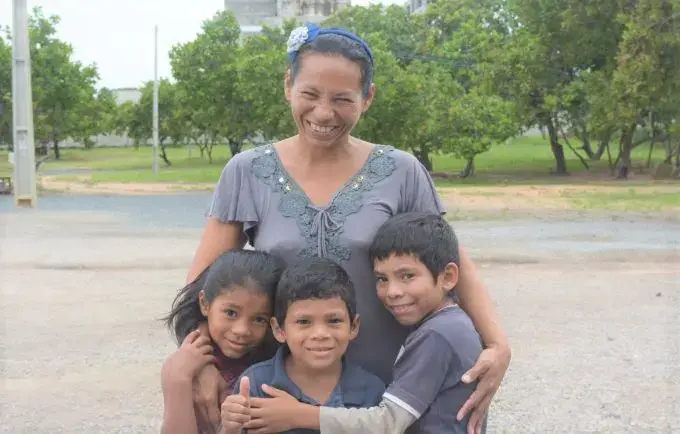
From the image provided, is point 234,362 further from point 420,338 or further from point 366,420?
point 420,338

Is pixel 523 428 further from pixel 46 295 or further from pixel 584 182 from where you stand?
pixel 584 182

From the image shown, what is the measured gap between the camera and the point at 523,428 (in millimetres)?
5039

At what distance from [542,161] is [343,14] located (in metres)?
11.7

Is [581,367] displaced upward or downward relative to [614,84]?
downward

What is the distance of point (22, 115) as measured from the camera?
67.3ft

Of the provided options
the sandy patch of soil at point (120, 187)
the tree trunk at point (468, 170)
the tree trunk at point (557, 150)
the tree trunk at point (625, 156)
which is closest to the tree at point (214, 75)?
the sandy patch of soil at point (120, 187)

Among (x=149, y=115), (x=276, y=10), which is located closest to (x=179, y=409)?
(x=149, y=115)

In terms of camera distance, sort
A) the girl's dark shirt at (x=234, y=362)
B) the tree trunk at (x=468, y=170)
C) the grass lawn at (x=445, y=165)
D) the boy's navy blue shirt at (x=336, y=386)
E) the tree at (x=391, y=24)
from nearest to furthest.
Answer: the boy's navy blue shirt at (x=336, y=386) < the girl's dark shirt at (x=234, y=362) < the tree trunk at (x=468, y=170) < the grass lawn at (x=445, y=165) < the tree at (x=391, y=24)

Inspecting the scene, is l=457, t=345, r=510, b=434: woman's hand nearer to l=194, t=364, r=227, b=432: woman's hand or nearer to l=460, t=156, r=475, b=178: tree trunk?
l=194, t=364, r=227, b=432: woman's hand

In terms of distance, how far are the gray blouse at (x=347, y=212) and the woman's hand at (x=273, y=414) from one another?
1.04 feet

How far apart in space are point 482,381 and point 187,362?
0.81m

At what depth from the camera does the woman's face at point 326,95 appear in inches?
103

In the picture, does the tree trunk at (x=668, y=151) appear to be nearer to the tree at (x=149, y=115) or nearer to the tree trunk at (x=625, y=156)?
the tree trunk at (x=625, y=156)

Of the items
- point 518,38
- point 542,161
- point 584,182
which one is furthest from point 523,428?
point 542,161
